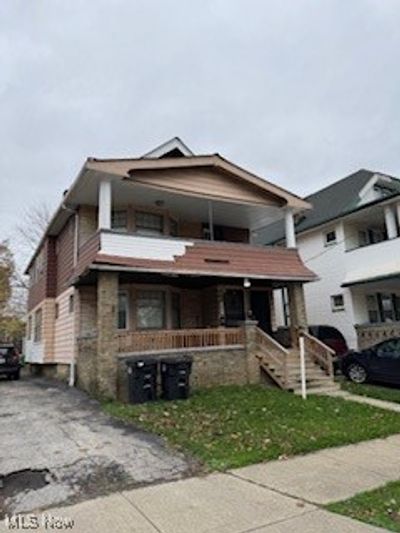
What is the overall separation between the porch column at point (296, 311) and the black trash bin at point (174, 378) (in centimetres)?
571

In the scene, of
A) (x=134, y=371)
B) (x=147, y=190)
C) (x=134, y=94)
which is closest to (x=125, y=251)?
(x=147, y=190)

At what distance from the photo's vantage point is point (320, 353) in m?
14.9

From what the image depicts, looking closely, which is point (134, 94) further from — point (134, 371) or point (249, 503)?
point (249, 503)

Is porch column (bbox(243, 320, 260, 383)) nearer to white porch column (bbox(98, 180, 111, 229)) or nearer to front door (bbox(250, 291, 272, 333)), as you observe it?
front door (bbox(250, 291, 272, 333))

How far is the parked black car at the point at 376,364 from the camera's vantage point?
14.0 m

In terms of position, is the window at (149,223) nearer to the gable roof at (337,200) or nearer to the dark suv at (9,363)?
the gable roof at (337,200)

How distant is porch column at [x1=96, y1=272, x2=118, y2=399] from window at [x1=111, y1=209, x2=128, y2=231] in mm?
3371

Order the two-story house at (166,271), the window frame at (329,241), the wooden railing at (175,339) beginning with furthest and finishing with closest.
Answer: the window frame at (329,241)
the two-story house at (166,271)
the wooden railing at (175,339)

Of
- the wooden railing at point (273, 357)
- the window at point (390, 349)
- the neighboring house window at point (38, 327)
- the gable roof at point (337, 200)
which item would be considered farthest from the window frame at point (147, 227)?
the gable roof at point (337, 200)

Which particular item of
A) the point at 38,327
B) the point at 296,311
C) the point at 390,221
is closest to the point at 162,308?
the point at 296,311

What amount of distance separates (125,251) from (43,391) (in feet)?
18.4

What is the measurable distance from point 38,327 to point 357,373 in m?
15.1

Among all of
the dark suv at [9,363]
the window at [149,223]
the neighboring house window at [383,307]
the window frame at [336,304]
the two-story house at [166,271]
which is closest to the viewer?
the two-story house at [166,271]

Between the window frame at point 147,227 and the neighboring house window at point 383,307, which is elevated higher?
the window frame at point 147,227
